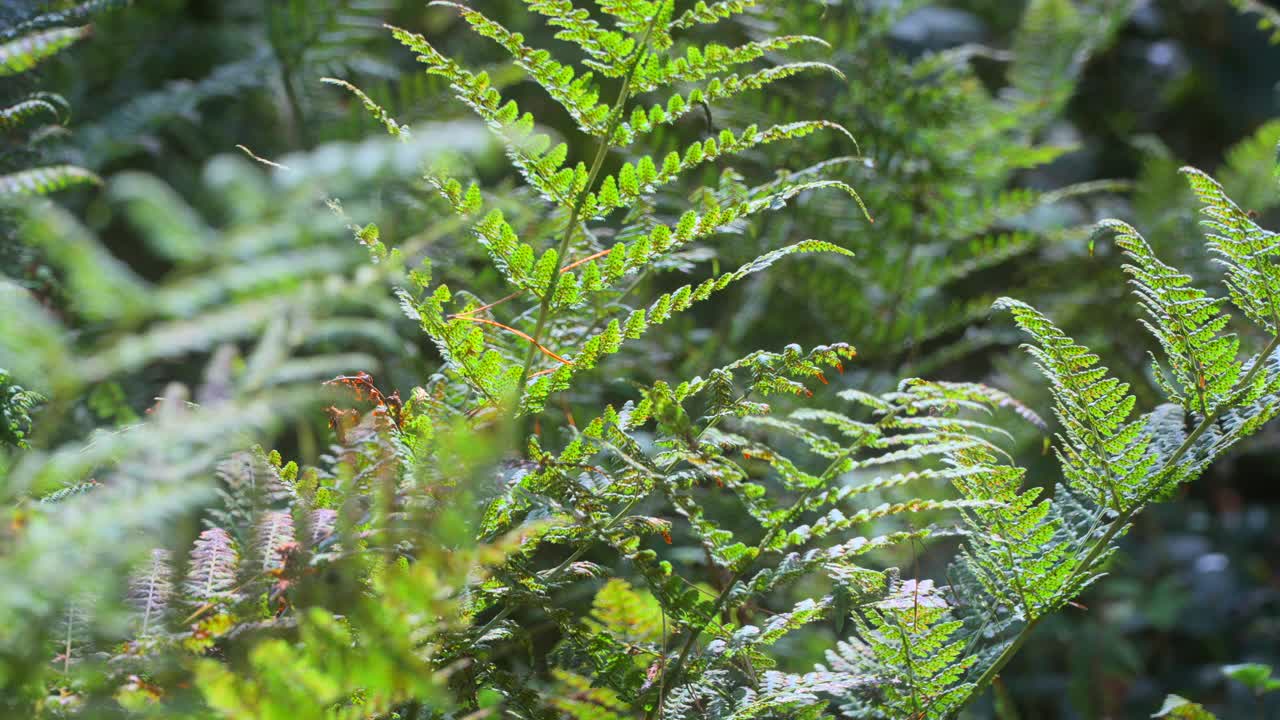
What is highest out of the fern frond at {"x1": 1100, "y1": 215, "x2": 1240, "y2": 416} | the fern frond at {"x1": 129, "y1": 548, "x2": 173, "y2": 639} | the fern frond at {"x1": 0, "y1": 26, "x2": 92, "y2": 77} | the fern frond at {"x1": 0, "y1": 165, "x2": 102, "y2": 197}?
the fern frond at {"x1": 1100, "y1": 215, "x2": 1240, "y2": 416}

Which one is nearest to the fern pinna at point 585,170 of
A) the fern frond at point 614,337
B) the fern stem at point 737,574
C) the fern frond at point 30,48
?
the fern frond at point 614,337

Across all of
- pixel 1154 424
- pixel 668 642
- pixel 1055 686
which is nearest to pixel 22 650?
pixel 668 642

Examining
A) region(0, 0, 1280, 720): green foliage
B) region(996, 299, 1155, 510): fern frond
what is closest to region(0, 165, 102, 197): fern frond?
region(0, 0, 1280, 720): green foliage

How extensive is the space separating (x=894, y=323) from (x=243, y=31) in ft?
5.35

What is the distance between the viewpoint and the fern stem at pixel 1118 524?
65 centimetres

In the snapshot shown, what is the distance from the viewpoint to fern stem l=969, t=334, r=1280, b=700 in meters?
0.65

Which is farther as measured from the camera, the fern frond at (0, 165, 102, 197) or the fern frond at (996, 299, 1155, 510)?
the fern frond at (0, 165, 102, 197)

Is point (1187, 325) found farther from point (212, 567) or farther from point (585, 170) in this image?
point (212, 567)

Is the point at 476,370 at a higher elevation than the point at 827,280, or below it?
below

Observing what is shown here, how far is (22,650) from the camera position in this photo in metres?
0.41

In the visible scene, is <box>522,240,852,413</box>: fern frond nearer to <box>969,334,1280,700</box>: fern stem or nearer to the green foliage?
the green foliage

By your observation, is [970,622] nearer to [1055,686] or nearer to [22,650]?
[22,650]

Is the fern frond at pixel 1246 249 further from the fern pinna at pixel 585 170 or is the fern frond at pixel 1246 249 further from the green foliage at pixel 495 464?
the fern pinna at pixel 585 170

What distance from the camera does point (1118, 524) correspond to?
0.68 meters
